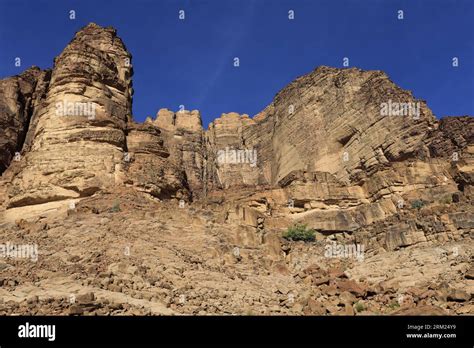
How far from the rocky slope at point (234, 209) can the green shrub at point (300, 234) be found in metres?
0.81

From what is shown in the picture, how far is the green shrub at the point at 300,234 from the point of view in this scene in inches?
1321

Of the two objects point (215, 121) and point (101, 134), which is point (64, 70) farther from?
point (215, 121)

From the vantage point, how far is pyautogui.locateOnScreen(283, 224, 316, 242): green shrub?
1321 inches

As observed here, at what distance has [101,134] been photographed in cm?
3653

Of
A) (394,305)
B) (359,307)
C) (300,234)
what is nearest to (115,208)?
(300,234)

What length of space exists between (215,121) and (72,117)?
152 feet

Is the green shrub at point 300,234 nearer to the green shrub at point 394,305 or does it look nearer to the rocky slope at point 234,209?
the rocky slope at point 234,209

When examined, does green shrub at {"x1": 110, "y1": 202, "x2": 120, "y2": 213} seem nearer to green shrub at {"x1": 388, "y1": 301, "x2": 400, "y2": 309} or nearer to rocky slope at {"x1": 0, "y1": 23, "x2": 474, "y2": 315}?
rocky slope at {"x1": 0, "y1": 23, "x2": 474, "y2": 315}

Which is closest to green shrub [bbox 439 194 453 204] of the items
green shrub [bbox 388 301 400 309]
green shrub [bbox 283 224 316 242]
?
green shrub [bbox 283 224 316 242]

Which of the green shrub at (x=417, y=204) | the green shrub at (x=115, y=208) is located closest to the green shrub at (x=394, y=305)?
the green shrub at (x=417, y=204)

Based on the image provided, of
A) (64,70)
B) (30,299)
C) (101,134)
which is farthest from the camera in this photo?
(64,70)

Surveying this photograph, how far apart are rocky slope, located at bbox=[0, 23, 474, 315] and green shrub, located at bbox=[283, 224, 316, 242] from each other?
81 cm

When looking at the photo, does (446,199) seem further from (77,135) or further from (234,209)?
(77,135)
